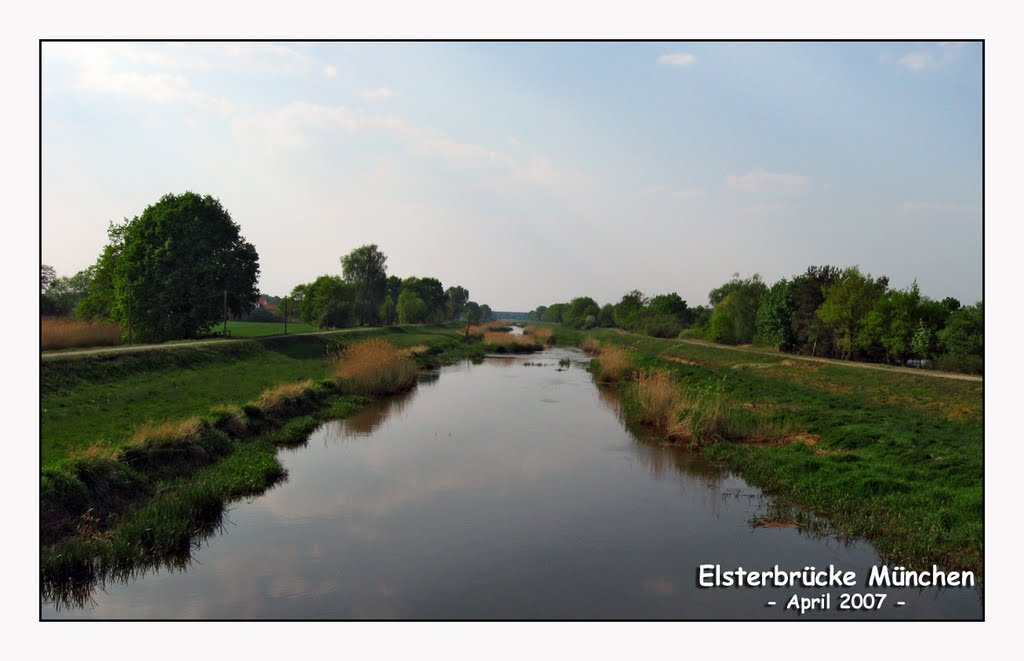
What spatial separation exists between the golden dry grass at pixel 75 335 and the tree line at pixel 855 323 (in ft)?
138

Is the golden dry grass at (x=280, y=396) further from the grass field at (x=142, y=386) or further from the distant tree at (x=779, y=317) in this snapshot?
the distant tree at (x=779, y=317)

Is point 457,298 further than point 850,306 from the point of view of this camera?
Yes

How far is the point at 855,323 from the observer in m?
40.7

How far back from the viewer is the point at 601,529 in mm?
12109

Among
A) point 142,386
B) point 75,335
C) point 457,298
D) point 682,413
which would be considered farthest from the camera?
point 457,298

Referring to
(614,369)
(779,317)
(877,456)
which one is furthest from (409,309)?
(877,456)

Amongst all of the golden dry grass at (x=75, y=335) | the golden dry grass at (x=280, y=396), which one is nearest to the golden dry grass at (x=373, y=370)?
the golden dry grass at (x=280, y=396)

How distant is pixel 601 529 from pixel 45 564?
31.3 ft

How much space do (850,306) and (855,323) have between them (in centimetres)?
120

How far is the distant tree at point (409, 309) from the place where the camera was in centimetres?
10338

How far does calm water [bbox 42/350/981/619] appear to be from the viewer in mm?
8969

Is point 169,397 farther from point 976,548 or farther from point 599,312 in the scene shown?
point 599,312

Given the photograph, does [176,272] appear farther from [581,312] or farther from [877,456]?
[581,312]

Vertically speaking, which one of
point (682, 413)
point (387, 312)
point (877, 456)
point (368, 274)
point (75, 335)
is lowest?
point (877, 456)
